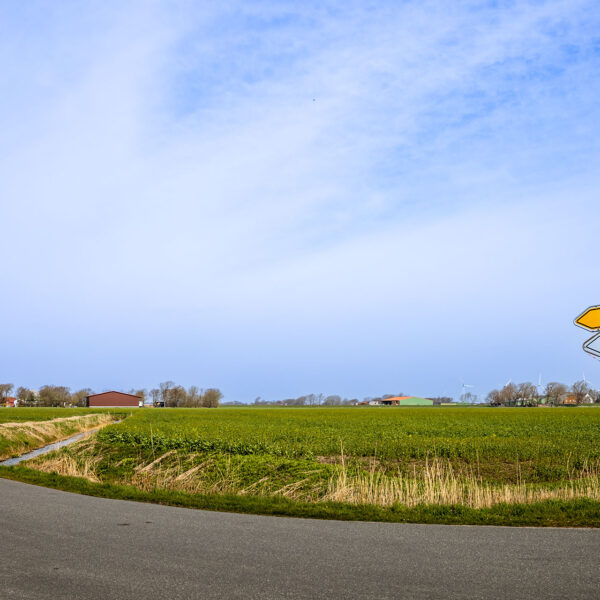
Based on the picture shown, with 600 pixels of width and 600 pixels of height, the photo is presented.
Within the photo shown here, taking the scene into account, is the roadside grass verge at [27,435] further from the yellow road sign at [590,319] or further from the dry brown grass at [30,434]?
→ the yellow road sign at [590,319]

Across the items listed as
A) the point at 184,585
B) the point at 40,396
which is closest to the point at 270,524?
the point at 184,585

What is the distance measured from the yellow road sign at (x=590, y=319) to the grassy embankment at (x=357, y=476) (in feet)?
14.9

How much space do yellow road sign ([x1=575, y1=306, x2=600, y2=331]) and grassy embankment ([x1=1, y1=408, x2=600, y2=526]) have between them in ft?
14.9

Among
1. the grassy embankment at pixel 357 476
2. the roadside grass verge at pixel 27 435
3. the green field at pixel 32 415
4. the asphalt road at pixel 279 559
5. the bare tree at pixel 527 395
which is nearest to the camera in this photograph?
the asphalt road at pixel 279 559

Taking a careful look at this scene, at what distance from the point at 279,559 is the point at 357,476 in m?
11.9

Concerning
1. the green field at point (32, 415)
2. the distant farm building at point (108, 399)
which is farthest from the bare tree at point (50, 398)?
the green field at point (32, 415)

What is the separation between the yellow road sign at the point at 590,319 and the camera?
7.14 metres

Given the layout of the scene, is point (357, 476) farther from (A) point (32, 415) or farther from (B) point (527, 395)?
(B) point (527, 395)

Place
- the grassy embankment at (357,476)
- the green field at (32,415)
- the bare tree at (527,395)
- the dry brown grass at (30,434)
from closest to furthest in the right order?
the grassy embankment at (357,476)
the dry brown grass at (30,434)
the green field at (32,415)
the bare tree at (527,395)

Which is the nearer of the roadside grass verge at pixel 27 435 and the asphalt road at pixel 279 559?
the asphalt road at pixel 279 559

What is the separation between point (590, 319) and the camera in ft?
23.8

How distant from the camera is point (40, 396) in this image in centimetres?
19975

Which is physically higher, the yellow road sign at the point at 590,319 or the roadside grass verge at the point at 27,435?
the yellow road sign at the point at 590,319

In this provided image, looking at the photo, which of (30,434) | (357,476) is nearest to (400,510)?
(357,476)
